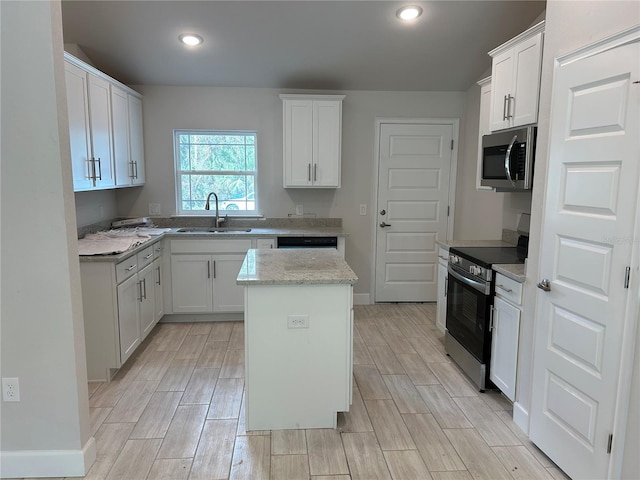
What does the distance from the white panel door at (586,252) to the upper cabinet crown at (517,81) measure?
639mm

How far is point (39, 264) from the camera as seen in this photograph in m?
Result: 1.96

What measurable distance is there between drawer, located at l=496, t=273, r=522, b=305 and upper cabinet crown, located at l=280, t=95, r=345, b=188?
2.16 metres

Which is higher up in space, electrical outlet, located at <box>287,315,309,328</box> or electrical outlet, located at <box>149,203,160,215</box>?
electrical outlet, located at <box>149,203,160,215</box>

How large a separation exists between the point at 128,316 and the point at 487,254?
8.84 ft

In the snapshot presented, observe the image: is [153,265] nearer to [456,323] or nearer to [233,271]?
[233,271]

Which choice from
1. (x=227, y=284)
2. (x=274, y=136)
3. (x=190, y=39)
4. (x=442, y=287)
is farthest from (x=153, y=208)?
(x=442, y=287)

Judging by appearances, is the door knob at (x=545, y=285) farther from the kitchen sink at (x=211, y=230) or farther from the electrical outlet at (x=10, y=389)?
the kitchen sink at (x=211, y=230)

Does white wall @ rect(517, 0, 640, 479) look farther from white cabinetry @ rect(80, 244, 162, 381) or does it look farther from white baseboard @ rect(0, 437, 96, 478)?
white cabinetry @ rect(80, 244, 162, 381)

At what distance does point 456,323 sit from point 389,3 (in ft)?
8.18


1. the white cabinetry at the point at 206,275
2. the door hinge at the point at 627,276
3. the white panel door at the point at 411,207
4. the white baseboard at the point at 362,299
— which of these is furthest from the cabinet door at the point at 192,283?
the door hinge at the point at 627,276

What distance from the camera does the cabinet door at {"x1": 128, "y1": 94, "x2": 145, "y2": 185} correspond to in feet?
13.6

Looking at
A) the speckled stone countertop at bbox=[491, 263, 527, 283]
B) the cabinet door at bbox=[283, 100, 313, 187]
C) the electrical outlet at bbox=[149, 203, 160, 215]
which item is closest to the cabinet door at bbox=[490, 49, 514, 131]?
the speckled stone countertop at bbox=[491, 263, 527, 283]

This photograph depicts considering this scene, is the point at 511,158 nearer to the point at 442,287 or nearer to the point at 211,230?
the point at 442,287

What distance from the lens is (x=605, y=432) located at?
187 cm
